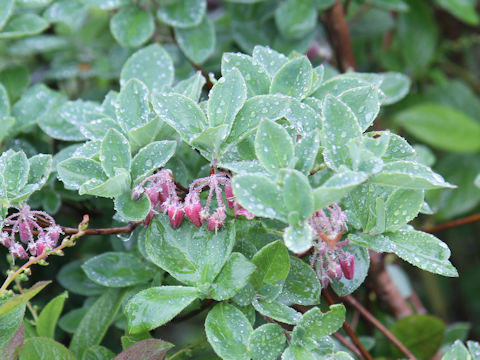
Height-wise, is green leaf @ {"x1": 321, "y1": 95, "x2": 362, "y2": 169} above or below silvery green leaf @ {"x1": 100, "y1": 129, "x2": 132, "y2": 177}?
above

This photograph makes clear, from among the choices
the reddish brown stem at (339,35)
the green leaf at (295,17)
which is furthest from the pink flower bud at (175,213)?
the reddish brown stem at (339,35)

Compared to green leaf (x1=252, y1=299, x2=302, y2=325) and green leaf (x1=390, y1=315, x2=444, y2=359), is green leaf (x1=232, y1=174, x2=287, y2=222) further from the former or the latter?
green leaf (x1=390, y1=315, x2=444, y2=359)

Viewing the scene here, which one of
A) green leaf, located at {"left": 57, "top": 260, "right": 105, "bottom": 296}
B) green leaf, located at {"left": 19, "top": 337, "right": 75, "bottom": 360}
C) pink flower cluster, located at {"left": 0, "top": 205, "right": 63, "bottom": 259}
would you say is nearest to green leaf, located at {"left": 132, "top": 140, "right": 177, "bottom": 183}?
pink flower cluster, located at {"left": 0, "top": 205, "right": 63, "bottom": 259}

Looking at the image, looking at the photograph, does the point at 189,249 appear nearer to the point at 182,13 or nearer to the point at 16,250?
the point at 16,250

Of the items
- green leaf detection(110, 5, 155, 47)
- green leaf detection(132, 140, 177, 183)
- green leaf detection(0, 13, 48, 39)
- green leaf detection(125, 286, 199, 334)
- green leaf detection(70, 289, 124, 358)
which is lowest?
green leaf detection(70, 289, 124, 358)

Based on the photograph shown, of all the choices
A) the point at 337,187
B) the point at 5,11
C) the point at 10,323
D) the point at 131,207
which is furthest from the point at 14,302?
the point at 5,11

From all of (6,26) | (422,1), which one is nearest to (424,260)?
(6,26)
